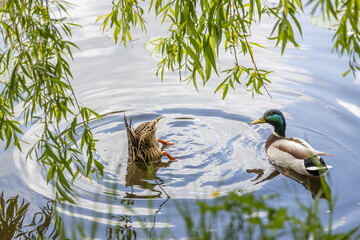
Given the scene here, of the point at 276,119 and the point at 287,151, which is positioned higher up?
the point at 276,119

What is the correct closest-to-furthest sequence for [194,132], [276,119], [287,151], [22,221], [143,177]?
1. [22,221]
2. [143,177]
3. [287,151]
4. [276,119]
5. [194,132]

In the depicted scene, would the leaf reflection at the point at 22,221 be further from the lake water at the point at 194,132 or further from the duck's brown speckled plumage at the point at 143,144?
the duck's brown speckled plumage at the point at 143,144

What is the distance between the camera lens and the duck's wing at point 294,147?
5.44 m

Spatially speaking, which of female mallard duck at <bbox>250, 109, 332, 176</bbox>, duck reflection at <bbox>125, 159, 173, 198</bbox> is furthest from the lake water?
female mallard duck at <bbox>250, 109, 332, 176</bbox>

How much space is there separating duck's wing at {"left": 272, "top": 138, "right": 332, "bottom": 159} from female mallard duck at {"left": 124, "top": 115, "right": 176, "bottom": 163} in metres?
1.14

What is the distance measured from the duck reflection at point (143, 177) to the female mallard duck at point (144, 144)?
2.4 inches

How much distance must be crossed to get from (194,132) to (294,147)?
3.78 feet

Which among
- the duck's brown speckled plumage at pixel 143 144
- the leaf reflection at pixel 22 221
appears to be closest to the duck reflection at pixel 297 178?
the duck's brown speckled plumage at pixel 143 144

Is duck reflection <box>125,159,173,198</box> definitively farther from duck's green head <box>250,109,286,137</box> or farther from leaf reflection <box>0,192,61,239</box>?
duck's green head <box>250,109,286,137</box>

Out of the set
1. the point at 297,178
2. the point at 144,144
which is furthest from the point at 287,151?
the point at 144,144

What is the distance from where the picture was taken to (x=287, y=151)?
5.55 meters

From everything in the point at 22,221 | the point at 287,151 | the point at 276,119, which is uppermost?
the point at 276,119

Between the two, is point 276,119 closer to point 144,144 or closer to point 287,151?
point 287,151

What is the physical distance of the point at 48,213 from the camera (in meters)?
4.65
